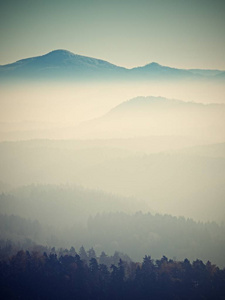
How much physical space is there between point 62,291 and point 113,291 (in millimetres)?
9718

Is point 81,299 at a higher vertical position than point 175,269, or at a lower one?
lower

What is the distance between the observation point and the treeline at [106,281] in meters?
57.0

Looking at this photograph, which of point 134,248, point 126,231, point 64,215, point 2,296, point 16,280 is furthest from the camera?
point 64,215

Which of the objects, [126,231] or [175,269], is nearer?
[175,269]

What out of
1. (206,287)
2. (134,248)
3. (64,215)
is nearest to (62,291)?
(206,287)

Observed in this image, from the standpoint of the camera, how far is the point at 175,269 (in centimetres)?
6256

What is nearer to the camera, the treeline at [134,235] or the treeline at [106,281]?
the treeline at [106,281]

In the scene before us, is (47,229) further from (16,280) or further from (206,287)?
(206,287)

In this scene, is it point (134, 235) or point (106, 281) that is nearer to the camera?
point (106, 281)

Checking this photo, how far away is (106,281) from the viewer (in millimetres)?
59531

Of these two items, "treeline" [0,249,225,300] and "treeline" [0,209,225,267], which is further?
"treeline" [0,209,225,267]

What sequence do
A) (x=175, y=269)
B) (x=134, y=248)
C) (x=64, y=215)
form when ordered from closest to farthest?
1. (x=175, y=269)
2. (x=134, y=248)
3. (x=64, y=215)

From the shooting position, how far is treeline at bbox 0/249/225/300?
57.0 meters

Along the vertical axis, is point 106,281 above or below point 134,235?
below
